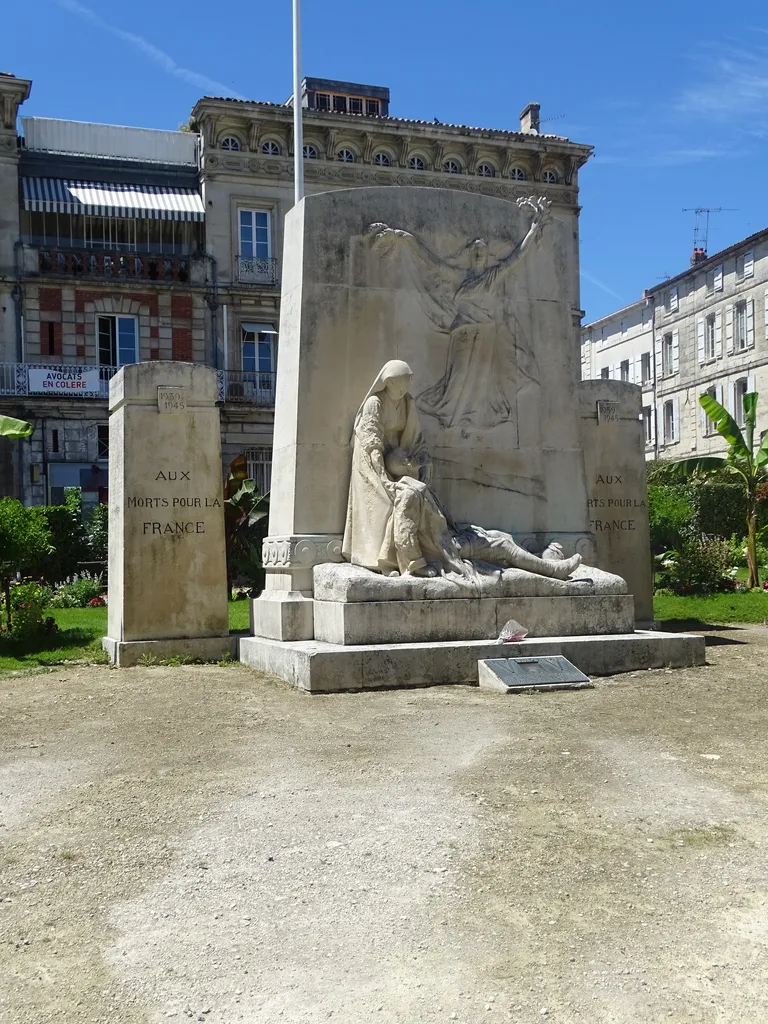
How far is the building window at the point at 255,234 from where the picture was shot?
3353 cm

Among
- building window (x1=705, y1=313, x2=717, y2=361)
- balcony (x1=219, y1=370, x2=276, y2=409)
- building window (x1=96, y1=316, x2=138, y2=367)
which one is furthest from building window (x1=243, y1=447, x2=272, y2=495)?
building window (x1=705, y1=313, x2=717, y2=361)

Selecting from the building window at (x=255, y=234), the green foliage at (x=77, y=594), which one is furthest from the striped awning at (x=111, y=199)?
the green foliage at (x=77, y=594)

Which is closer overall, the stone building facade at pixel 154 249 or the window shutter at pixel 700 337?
the stone building facade at pixel 154 249

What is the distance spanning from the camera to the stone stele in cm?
1054

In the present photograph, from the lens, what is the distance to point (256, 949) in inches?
135

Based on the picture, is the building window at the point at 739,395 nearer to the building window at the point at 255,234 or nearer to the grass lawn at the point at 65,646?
the building window at the point at 255,234

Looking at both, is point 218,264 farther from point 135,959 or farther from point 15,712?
point 135,959

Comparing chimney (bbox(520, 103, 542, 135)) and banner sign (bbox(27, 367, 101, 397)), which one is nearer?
banner sign (bbox(27, 367, 101, 397))

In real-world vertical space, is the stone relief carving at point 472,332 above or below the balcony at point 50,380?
below

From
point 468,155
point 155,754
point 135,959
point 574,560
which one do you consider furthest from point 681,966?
point 468,155

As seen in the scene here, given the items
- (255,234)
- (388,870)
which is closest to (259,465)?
(255,234)

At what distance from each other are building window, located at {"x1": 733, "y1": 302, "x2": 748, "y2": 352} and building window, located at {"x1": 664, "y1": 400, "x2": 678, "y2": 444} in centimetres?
503

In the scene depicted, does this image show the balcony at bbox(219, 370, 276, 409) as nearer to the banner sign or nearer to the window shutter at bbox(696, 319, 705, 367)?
the banner sign

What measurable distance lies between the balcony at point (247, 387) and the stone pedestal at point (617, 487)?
804 inches
